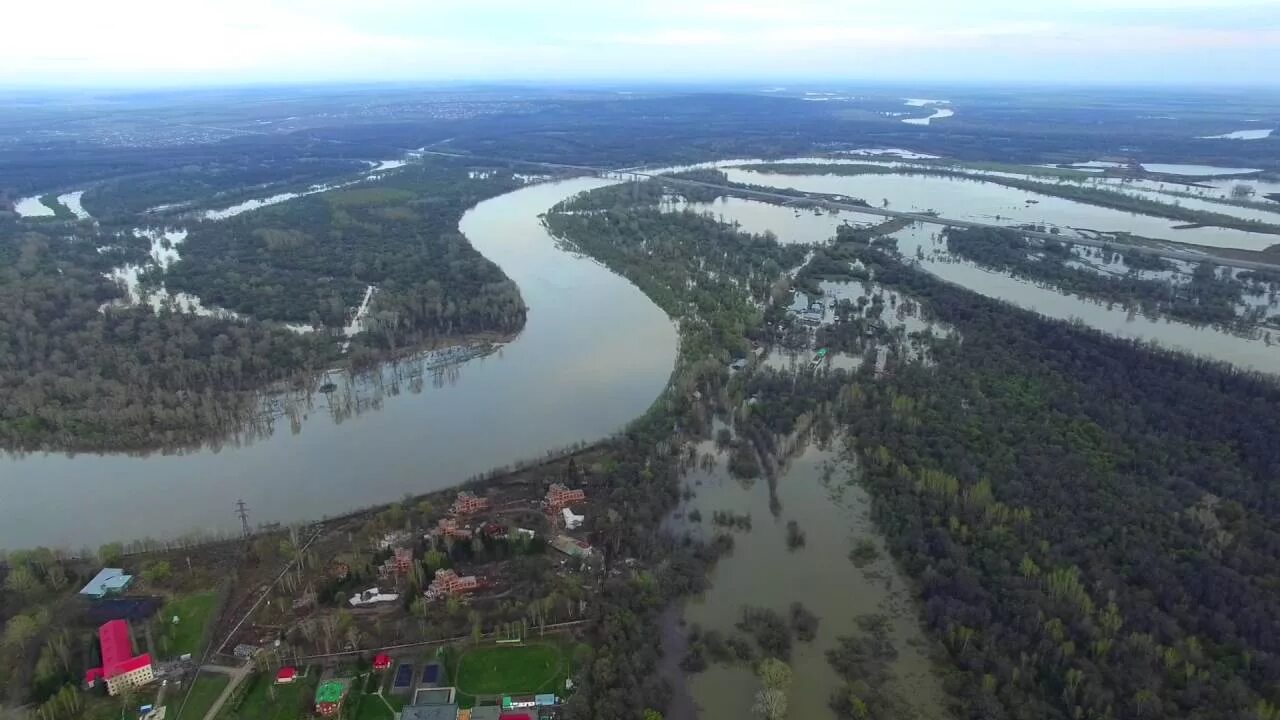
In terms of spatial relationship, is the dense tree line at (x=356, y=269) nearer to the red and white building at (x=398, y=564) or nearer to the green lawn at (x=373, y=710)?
the red and white building at (x=398, y=564)

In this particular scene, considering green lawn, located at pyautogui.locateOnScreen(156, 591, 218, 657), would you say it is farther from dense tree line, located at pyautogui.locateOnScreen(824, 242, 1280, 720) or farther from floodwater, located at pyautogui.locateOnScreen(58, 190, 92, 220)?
floodwater, located at pyautogui.locateOnScreen(58, 190, 92, 220)

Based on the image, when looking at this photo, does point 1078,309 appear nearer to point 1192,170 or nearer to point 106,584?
point 106,584

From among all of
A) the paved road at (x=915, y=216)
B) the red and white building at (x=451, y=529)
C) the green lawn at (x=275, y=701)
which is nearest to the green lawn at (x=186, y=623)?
the green lawn at (x=275, y=701)

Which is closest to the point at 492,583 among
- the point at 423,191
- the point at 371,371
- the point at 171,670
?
the point at 171,670

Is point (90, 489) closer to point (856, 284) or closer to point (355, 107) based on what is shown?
point (856, 284)

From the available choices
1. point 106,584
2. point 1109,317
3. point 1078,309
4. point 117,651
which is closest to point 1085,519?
point 1109,317

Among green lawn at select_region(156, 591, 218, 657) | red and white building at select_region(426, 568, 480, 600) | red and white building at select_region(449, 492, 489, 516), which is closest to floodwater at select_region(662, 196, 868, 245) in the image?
red and white building at select_region(449, 492, 489, 516)
